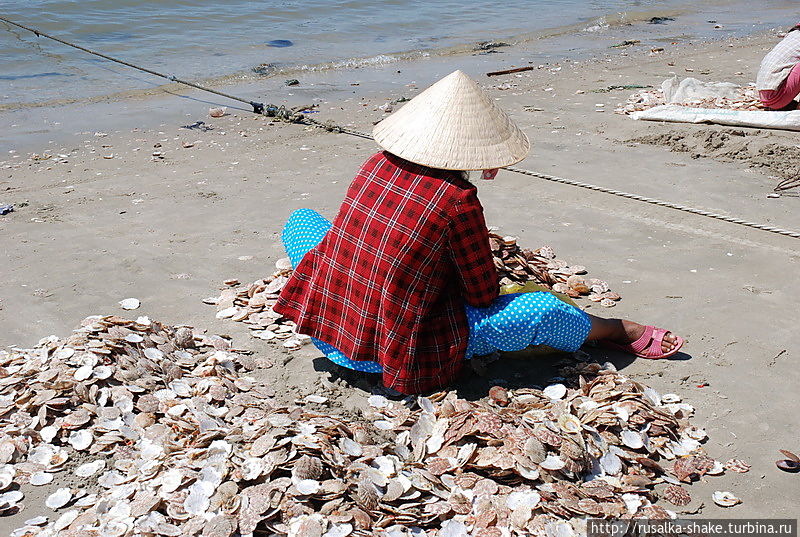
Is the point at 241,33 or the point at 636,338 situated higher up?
the point at 241,33

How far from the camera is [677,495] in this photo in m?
2.51

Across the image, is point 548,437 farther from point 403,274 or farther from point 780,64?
point 780,64

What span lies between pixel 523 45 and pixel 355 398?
11480 mm

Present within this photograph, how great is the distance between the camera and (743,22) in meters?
15.1

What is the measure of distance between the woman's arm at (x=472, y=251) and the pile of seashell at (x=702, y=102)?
5.28 m

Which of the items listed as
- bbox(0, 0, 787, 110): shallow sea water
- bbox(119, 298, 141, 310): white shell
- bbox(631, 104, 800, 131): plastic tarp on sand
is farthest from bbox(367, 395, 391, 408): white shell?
bbox(0, 0, 787, 110): shallow sea water

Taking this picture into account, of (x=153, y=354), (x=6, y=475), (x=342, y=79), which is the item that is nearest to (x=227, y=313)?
(x=153, y=354)

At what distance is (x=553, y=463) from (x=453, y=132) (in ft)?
4.16

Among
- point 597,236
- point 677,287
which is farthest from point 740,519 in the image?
point 597,236

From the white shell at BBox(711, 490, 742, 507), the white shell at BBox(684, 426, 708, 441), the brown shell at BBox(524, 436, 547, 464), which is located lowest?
the white shell at BBox(711, 490, 742, 507)

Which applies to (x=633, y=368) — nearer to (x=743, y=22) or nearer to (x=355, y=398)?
(x=355, y=398)

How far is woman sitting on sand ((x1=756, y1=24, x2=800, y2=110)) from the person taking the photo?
6.89 m

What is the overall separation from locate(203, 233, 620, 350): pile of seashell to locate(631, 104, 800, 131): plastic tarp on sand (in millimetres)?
3438

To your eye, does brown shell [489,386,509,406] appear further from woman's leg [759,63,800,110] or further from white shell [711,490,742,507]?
woman's leg [759,63,800,110]
